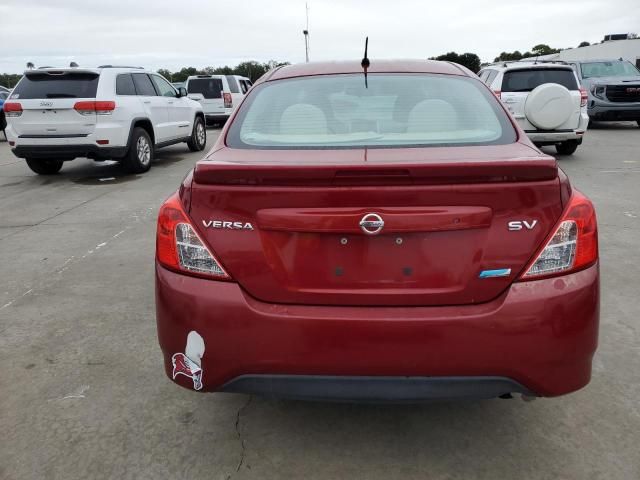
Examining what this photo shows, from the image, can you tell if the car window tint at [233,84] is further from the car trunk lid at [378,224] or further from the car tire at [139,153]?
the car trunk lid at [378,224]

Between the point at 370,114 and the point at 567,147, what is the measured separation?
9293 mm

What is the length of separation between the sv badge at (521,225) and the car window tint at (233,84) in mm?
17857

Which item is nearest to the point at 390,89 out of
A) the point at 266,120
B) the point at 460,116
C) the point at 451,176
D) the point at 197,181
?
the point at 460,116

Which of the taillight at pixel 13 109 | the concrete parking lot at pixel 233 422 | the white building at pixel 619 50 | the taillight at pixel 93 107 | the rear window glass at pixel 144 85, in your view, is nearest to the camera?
the concrete parking lot at pixel 233 422

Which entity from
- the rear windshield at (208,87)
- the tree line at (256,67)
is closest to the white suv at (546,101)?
the rear windshield at (208,87)

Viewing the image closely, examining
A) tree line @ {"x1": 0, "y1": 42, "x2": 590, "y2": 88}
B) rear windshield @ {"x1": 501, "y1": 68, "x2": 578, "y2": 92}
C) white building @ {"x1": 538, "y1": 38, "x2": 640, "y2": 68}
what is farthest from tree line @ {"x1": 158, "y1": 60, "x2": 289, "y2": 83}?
rear windshield @ {"x1": 501, "y1": 68, "x2": 578, "y2": 92}

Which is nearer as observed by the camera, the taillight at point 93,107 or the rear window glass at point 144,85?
the taillight at point 93,107

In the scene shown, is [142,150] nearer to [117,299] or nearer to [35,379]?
[117,299]

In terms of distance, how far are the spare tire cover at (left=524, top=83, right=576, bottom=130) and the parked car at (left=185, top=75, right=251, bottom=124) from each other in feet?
35.9

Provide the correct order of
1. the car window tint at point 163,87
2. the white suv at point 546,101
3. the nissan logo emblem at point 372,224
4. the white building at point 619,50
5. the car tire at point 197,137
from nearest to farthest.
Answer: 1. the nissan logo emblem at point 372,224
2. the white suv at point 546,101
3. the car window tint at point 163,87
4. the car tire at point 197,137
5. the white building at point 619,50

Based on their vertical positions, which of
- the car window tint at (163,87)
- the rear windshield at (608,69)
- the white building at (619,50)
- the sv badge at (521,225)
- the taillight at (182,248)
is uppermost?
the white building at (619,50)

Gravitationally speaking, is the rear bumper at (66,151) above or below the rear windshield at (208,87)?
below

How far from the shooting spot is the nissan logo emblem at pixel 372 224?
78.5 inches

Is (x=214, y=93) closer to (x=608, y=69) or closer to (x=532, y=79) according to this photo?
(x=532, y=79)
